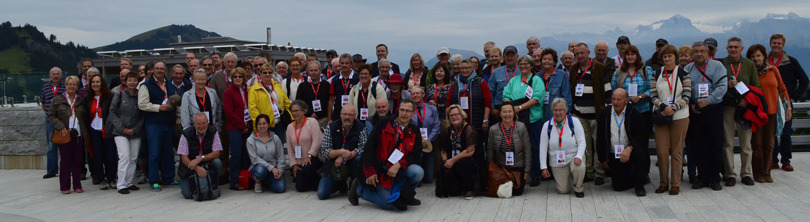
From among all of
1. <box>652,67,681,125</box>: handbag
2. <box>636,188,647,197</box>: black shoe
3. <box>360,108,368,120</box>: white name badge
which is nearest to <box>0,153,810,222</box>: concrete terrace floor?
<box>636,188,647,197</box>: black shoe

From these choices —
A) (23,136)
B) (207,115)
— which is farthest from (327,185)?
(23,136)

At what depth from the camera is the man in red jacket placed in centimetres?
549

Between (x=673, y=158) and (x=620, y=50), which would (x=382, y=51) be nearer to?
(x=620, y=50)

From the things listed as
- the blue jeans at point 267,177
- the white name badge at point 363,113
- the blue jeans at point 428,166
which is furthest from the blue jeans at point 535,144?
the blue jeans at point 267,177

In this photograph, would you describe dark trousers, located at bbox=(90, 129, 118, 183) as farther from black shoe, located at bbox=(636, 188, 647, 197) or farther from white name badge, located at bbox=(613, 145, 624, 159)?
black shoe, located at bbox=(636, 188, 647, 197)

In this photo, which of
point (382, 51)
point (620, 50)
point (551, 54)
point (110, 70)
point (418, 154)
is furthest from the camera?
point (110, 70)

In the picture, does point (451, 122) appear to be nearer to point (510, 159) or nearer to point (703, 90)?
point (510, 159)

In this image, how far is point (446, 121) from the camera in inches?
266

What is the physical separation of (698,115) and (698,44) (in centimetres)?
76

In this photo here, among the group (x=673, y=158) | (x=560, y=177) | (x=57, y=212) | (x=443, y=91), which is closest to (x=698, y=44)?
(x=673, y=158)

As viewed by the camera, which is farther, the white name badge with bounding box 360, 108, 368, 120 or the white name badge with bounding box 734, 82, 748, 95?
the white name badge with bounding box 360, 108, 368, 120

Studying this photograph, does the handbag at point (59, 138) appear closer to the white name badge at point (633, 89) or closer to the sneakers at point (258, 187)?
the sneakers at point (258, 187)

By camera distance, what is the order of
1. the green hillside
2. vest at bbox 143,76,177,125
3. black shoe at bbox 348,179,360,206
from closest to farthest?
black shoe at bbox 348,179,360,206 → vest at bbox 143,76,177,125 → the green hillside

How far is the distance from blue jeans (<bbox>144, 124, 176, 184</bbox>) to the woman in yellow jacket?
1.09m
